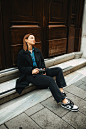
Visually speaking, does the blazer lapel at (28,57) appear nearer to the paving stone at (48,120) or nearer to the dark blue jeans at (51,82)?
the dark blue jeans at (51,82)

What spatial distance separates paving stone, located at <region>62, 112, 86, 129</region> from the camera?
2070mm

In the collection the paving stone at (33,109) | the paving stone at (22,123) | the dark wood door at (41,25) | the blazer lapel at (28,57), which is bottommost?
the paving stone at (22,123)

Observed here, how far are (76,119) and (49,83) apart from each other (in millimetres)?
818

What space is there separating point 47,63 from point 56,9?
71.5 inches

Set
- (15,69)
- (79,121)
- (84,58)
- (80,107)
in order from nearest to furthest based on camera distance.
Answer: (79,121), (80,107), (15,69), (84,58)

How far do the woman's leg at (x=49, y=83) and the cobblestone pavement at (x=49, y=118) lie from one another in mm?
266

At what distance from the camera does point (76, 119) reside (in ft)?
7.22

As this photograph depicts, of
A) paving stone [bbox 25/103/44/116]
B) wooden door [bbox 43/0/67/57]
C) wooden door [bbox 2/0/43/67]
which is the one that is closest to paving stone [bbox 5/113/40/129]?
paving stone [bbox 25/103/44/116]

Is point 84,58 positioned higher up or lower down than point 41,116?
higher up

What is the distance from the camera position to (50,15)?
157 inches

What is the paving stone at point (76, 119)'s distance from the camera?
81.5 inches

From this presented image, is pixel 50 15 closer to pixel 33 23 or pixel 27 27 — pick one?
pixel 33 23

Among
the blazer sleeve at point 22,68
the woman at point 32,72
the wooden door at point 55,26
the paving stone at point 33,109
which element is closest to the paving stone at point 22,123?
the paving stone at point 33,109

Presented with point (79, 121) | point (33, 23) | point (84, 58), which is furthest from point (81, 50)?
point (79, 121)
